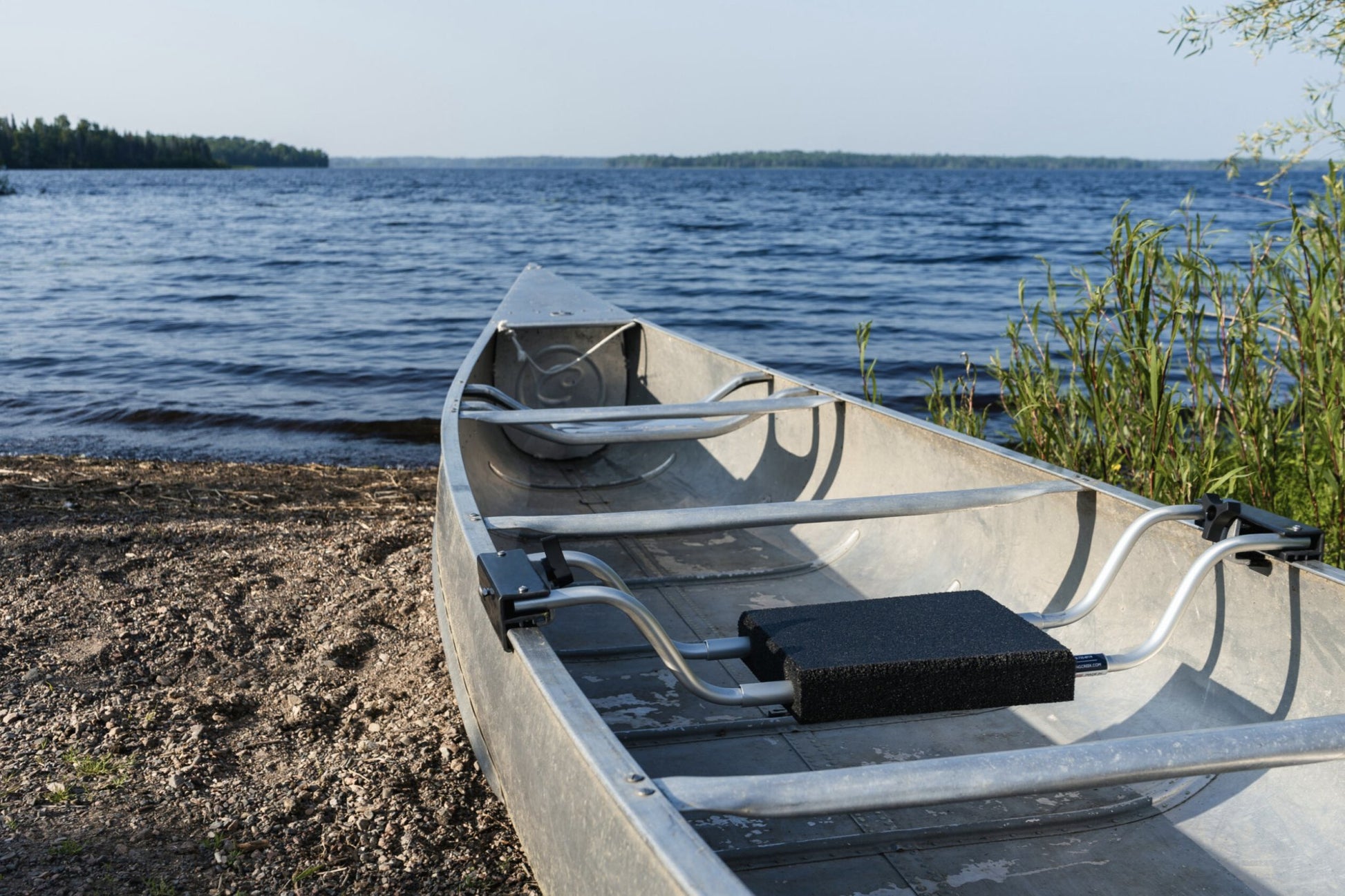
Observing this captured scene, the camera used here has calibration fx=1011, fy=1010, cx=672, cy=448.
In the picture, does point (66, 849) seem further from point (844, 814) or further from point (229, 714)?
point (844, 814)

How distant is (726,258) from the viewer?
22.8 metres

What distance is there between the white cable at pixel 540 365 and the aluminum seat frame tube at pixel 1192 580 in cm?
408

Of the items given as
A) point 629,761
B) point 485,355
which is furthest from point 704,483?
point 629,761

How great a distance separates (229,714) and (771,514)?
6.18 ft

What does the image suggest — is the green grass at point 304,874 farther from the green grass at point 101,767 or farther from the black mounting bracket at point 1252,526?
the black mounting bracket at point 1252,526

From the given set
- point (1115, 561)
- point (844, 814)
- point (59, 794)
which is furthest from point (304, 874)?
point (1115, 561)

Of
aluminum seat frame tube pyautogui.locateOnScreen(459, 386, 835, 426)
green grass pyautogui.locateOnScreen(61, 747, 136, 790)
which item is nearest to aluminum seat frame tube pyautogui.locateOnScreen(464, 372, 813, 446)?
aluminum seat frame tube pyautogui.locateOnScreen(459, 386, 835, 426)

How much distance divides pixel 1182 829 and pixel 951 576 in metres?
1.27

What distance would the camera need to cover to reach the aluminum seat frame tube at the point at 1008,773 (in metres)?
1.54

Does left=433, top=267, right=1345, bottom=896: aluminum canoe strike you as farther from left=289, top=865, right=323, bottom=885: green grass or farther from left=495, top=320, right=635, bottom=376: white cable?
left=495, top=320, right=635, bottom=376: white cable

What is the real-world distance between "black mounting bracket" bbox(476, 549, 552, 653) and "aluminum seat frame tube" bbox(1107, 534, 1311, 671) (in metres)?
1.36

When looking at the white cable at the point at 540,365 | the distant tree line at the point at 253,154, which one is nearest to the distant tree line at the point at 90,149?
the distant tree line at the point at 253,154

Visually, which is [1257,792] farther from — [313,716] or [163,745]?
[163,745]

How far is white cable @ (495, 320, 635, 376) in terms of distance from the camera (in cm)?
592
